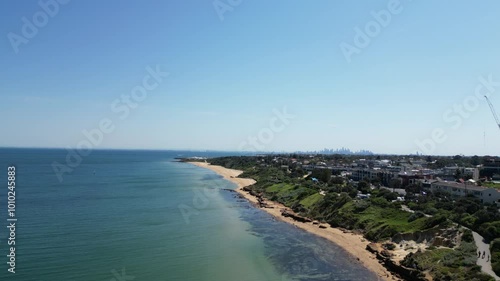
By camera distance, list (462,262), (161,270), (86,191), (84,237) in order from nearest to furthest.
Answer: (462,262), (161,270), (84,237), (86,191)

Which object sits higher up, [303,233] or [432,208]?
[432,208]

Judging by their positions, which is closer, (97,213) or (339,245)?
(339,245)

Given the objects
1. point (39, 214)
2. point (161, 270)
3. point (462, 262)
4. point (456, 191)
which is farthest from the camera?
point (456, 191)

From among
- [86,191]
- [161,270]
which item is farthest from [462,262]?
[86,191]

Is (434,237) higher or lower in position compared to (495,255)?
lower

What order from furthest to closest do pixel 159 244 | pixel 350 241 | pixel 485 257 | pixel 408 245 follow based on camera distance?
pixel 350 241
pixel 159 244
pixel 408 245
pixel 485 257

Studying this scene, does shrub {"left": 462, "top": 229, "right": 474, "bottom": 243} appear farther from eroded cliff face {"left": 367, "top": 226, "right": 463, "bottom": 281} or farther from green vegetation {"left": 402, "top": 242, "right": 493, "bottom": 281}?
green vegetation {"left": 402, "top": 242, "right": 493, "bottom": 281}

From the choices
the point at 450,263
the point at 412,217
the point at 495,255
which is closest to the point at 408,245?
the point at 412,217

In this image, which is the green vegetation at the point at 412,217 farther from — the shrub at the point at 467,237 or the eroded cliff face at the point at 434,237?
the eroded cliff face at the point at 434,237

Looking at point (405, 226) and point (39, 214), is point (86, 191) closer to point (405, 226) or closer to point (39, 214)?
point (39, 214)

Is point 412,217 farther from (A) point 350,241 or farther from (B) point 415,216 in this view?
(A) point 350,241

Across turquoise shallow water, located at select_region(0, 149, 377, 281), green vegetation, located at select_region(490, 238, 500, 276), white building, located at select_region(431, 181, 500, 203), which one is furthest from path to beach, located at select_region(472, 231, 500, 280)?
white building, located at select_region(431, 181, 500, 203)
